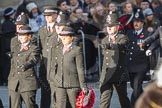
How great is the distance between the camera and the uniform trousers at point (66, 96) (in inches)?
448

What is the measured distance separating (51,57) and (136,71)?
1.80 m

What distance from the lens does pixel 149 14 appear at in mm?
15867

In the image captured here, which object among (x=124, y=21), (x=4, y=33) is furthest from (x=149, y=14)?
(x=4, y=33)

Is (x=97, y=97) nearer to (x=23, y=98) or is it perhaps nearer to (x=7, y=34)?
(x=23, y=98)

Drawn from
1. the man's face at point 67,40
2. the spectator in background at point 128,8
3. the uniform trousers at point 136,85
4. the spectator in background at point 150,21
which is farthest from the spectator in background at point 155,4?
the man's face at point 67,40

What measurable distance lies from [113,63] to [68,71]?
1.04 metres

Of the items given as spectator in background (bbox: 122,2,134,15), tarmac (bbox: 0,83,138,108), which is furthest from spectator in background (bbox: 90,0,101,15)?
tarmac (bbox: 0,83,138,108)

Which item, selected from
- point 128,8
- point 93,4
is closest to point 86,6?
point 93,4

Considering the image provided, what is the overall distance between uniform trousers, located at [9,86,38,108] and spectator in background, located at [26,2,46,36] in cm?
418

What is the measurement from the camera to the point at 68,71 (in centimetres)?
1134

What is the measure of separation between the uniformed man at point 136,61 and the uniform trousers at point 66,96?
5.63 ft

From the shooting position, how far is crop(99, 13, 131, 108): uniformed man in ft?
39.2

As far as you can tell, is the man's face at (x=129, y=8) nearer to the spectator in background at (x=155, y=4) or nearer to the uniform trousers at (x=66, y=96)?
the spectator in background at (x=155, y=4)

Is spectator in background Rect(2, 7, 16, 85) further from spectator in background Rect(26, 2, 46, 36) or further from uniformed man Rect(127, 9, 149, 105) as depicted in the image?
uniformed man Rect(127, 9, 149, 105)
